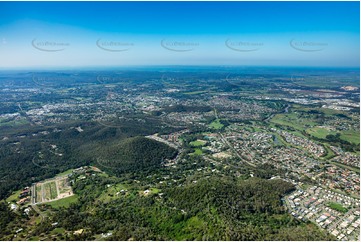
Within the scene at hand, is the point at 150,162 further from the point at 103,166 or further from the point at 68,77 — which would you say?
the point at 68,77

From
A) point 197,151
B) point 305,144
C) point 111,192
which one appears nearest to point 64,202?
point 111,192

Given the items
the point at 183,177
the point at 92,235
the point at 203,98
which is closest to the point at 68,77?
the point at 203,98

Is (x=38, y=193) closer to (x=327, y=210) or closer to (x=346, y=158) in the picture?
(x=327, y=210)

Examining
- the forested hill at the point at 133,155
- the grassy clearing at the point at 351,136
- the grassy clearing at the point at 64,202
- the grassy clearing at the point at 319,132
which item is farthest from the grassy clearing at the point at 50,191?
the grassy clearing at the point at 351,136

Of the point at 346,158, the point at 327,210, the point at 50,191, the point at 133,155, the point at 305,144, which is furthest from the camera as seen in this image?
the point at 305,144

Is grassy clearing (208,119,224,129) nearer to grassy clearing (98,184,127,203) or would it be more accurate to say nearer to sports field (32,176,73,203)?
grassy clearing (98,184,127,203)

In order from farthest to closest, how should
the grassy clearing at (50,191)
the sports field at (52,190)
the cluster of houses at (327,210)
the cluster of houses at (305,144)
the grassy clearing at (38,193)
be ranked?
the cluster of houses at (305,144) < the grassy clearing at (50,191) < the sports field at (52,190) < the grassy clearing at (38,193) < the cluster of houses at (327,210)

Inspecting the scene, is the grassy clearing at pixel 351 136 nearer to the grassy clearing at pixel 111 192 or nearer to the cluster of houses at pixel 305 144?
the cluster of houses at pixel 305 144

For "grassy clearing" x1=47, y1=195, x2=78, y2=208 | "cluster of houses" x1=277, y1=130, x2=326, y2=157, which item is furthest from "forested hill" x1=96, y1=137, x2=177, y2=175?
"cluster of houses" x1=277, y1=130, x2=326, y2=157

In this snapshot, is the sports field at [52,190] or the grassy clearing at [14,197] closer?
the grassy clearing at [14,197]
